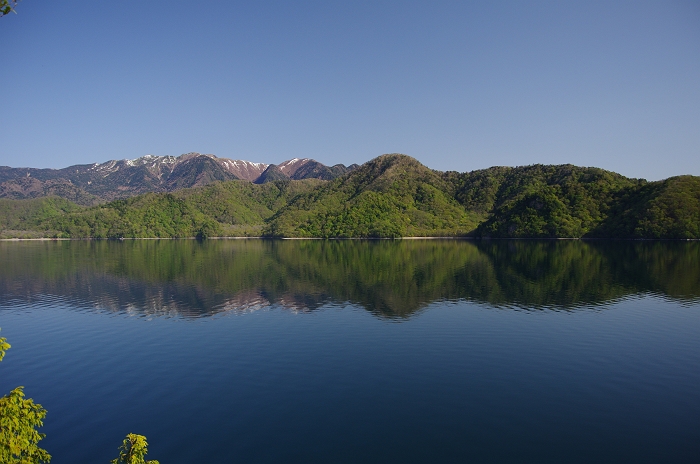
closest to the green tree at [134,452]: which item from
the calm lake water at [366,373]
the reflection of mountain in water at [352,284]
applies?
the calm lake water at [366,373]

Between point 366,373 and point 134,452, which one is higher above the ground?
point 134,452

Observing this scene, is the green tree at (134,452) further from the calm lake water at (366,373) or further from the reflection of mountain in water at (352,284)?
the reflection of mountain in water at (352,284)

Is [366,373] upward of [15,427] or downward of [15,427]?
downward

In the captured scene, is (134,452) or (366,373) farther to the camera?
(366,373)

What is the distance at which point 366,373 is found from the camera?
A: 32.4 metres

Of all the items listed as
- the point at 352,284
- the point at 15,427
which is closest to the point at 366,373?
the point at 15,427

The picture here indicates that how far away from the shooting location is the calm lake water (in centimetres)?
2242

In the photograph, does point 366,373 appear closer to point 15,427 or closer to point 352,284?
point 15,427

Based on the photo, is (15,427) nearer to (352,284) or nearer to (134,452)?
(134,452)

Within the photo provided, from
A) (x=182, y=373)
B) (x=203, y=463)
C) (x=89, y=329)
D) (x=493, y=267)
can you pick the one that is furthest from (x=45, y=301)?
(x=493, y=267)

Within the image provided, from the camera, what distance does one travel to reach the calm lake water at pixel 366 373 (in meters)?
22.4

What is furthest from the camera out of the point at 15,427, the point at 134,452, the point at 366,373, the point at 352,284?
the point at 352,284

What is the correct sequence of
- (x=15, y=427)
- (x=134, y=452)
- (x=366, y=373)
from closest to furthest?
(x=15, y=427) < (x=134, y=452) < (x=366, y=373)

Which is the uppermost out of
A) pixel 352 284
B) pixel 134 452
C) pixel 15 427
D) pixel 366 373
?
pixel 15 427
